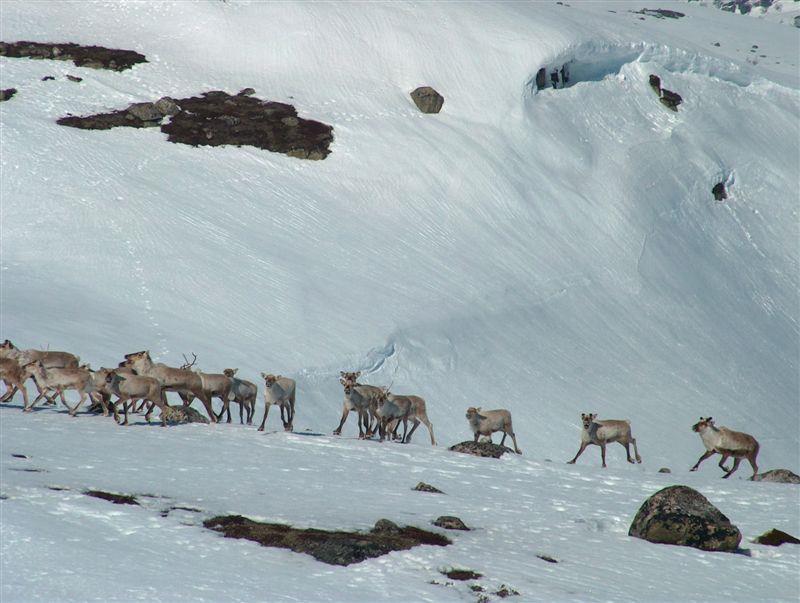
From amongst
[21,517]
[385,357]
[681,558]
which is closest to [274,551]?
[21,517]

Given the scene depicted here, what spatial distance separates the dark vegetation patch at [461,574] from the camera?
1584cm

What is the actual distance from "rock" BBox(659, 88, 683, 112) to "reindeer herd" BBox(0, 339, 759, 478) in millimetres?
48362

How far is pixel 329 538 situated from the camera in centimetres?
1669

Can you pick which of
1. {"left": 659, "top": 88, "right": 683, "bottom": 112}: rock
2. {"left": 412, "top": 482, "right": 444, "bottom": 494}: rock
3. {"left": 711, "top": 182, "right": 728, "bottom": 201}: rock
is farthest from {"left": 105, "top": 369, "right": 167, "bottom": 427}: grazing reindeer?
{"left": 659, "top": 88, "right": 683, "bottom": 112}: rock

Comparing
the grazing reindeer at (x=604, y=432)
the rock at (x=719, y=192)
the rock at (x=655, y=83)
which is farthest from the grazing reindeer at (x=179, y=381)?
the rock at (x=655, y=83)

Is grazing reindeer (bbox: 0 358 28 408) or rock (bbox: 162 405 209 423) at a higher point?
grazing reindeer (bbox: 0 358 28 408)

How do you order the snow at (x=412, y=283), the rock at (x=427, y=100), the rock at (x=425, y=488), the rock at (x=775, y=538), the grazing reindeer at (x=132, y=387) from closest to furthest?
the snow at (x=412, y=283)
the rock at (x=775, y=538)
the rock at (x=425, y=488)
the grazing reindeer at (x=132, y=387)
the rock at (x=427, y=100)

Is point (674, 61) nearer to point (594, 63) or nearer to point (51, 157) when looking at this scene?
point (594, 63)

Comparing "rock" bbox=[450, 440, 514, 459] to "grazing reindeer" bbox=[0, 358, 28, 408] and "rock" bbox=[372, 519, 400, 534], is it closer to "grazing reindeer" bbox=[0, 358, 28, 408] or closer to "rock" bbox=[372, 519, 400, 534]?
"rock" bbox=[372, 519, 400, 534]

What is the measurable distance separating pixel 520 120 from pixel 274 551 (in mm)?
53582

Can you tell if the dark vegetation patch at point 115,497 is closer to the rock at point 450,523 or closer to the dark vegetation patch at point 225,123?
the rock at point 450,523

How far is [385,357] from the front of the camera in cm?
4409

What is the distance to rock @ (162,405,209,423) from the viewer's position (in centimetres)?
2608

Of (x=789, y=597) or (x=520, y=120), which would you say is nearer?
(x=789, y=597)
